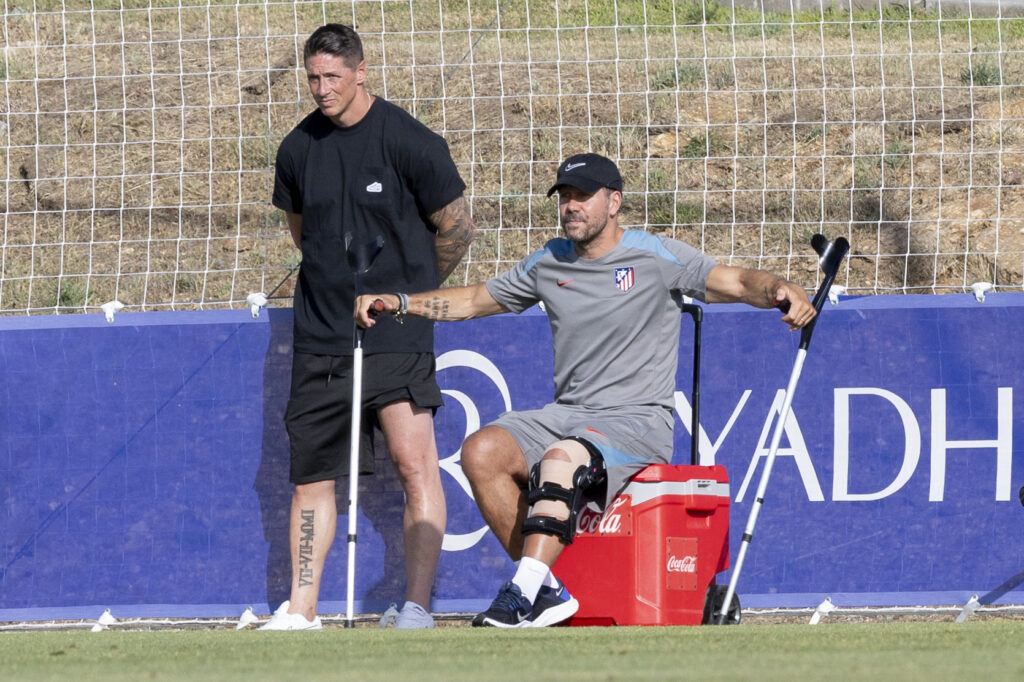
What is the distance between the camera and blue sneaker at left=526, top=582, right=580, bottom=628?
5.02m

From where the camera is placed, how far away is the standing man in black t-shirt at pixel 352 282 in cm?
587

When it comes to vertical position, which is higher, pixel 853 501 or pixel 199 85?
pixel 199 85

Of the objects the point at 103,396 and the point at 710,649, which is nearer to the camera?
the point at 710,649

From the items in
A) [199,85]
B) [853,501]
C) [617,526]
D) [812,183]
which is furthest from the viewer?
[199,85]

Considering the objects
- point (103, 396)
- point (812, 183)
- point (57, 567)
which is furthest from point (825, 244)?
point (812, 183)

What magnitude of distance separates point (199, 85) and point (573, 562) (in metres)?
8.18

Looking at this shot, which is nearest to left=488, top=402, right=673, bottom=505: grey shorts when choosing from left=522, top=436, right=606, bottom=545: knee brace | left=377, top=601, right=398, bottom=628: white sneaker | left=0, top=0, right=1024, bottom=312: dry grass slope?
left=522, top=436, right=606, bottom=545: knee brace

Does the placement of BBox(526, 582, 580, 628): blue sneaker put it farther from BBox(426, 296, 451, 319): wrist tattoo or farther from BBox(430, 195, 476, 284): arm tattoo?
BBox(430, 195, 476, 284): arm tattoo

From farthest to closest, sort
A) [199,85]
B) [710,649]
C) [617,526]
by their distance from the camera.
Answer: [199,85], [617,526], [710,649]

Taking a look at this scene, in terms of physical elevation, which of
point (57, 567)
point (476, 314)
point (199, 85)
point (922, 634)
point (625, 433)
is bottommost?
point (57, 567)

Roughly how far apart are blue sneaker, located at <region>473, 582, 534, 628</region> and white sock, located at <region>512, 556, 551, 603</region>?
0.10 feet

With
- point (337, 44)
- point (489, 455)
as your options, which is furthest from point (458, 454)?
point (337, 44)

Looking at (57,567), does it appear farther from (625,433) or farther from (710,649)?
(710,649)

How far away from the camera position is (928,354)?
6504mm
